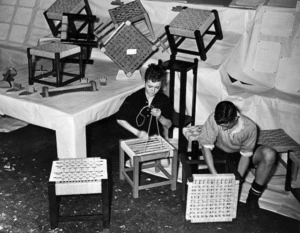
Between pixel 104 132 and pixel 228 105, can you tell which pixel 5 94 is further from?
pixel 228 105

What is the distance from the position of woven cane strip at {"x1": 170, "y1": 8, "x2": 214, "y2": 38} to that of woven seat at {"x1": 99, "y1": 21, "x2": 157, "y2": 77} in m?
0.39

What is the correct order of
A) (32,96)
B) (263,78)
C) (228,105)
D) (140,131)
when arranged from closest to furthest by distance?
1. (228,105)
2. (140,131)
3. (32,96)
4. (263,78)

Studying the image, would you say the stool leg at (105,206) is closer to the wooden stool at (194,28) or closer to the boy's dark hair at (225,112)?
the boy's dark hair at (225,112)

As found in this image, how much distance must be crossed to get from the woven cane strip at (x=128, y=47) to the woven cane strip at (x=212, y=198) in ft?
7.06

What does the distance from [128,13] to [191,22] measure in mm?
1103

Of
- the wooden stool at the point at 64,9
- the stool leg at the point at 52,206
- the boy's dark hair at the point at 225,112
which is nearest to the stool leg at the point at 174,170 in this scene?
the boy's dark hair at the point at 225,112

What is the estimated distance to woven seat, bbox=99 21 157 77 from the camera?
5.14 meters

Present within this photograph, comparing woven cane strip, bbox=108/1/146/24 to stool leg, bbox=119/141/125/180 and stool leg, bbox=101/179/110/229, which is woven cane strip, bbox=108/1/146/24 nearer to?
stool leg, bbox=119/141/125/180

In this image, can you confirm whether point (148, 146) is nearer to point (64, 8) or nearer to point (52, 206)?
point (52, 206)

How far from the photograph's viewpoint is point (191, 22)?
17.4 feet

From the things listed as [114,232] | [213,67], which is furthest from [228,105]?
[213,67]

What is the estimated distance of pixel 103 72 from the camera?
5543 mm

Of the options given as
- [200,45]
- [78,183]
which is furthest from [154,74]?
[200,45]

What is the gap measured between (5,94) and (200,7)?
9.60 feet
